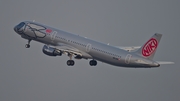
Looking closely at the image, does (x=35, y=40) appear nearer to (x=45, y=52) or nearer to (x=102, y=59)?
(x=45, y=52)

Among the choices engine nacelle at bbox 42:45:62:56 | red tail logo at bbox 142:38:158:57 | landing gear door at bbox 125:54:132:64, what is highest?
red tail logo at bbox 142:38:158:57

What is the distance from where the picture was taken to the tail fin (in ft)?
374

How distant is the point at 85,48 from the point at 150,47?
1377 cm

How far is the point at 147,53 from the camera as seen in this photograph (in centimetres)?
11431

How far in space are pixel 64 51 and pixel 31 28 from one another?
32.0 ft

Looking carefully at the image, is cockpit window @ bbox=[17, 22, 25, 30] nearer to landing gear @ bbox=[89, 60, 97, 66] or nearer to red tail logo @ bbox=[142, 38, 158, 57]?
landing gear @ bbox=[89, 60, 97, 66]

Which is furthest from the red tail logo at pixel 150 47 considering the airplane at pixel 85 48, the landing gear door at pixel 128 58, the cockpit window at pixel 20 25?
the cockpit window at pixel 20 25

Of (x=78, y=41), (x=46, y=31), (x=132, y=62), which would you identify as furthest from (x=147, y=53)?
(x=46, y=31)

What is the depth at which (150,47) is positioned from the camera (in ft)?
376

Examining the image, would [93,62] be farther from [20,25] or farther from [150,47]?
[150,47]

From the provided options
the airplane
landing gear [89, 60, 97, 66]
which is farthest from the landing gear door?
landing gear [89, 60, 97, 66]

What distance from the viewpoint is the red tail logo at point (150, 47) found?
114 meters

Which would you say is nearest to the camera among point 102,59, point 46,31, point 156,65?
point 156,65

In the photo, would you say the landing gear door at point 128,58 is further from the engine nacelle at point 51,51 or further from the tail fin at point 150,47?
the engine nacelle at point 51,51
